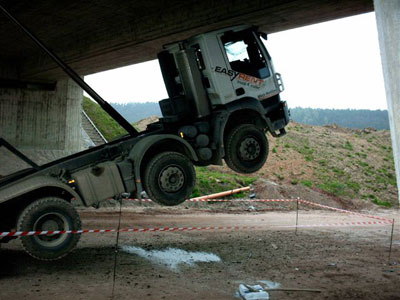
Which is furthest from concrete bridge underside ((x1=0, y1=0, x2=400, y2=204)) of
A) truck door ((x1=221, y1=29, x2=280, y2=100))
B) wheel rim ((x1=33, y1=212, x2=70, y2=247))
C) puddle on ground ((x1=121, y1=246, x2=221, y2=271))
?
wheel rim ((x1=33, y1=212, x2=70, y2=247))

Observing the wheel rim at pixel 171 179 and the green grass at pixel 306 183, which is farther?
the green grass at pixel 306 183

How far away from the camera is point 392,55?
5781mm

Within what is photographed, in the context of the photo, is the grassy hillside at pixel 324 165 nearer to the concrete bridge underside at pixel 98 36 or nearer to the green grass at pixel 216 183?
the green grass at pixel 216 183

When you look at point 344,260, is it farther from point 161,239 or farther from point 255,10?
point 255,10

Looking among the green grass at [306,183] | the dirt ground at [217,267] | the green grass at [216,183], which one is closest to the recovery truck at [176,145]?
the dirt ground at [217,267]

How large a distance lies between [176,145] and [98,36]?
30.6 ft

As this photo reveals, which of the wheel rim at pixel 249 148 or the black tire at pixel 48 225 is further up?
the wheel rim at pixel 249 148

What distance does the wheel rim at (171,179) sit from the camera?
8.31m

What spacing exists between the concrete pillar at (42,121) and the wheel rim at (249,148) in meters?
15.5

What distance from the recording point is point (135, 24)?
14734mm

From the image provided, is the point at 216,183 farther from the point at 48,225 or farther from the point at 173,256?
the point at 48,225

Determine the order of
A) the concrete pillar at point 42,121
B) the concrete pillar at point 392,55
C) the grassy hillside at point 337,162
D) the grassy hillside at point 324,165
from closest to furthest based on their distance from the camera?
the concrete pillar at point 392,55 < the concrete pillar at point 42,121 < the grassy hillside at point 324,165 < the grassy hillside at point 337,162

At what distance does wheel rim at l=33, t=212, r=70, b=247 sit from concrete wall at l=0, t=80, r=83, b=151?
15.5m

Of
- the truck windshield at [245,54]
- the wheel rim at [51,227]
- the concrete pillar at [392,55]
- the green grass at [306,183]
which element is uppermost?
the truck windshield at [245,54]
